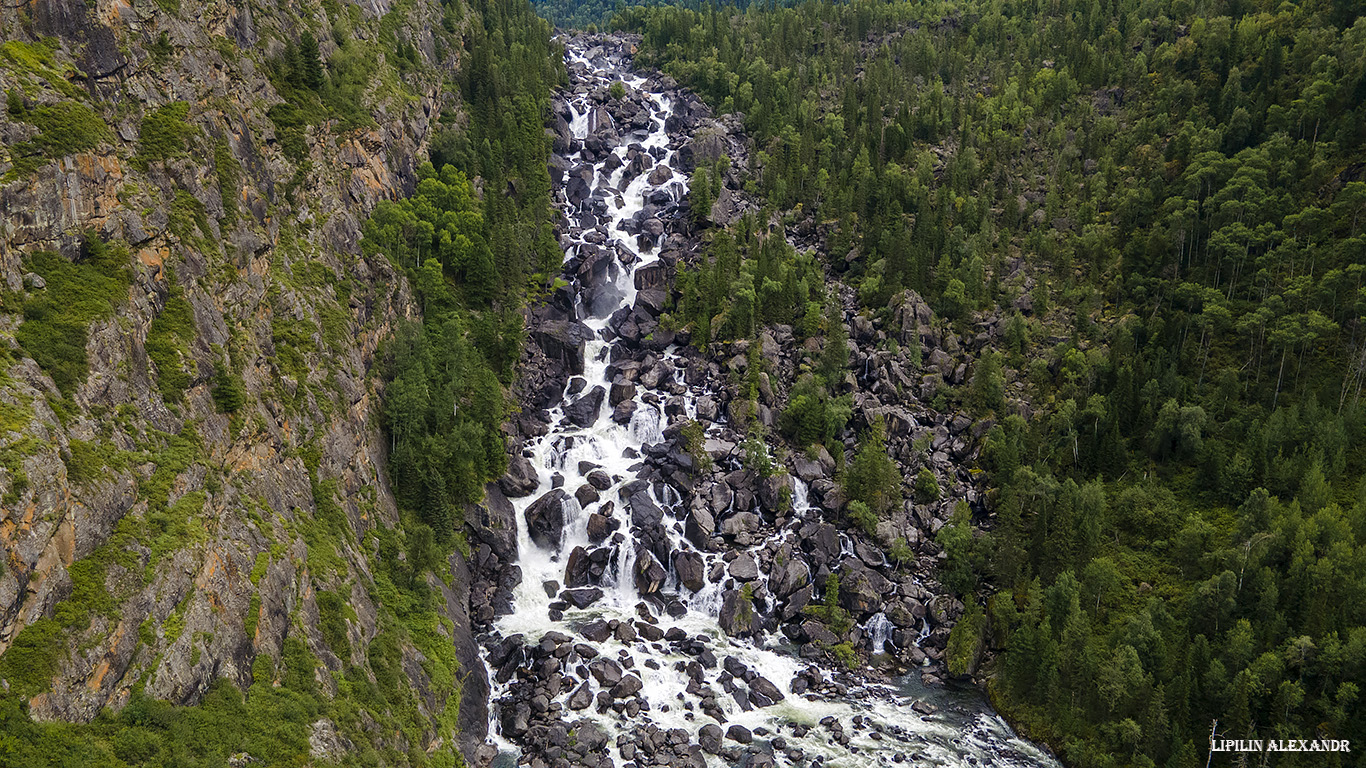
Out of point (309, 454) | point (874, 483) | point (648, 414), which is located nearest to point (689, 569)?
point (874, 483)

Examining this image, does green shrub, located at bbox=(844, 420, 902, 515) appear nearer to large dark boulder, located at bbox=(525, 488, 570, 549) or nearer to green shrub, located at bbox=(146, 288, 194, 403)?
large dark boulder, located at bbox=(525, 488, 570, 549)

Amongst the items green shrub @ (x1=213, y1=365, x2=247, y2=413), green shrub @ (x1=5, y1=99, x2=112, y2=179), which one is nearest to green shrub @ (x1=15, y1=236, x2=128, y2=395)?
green shrub @ (x1=5, y1=99, x2=112, y2=179)

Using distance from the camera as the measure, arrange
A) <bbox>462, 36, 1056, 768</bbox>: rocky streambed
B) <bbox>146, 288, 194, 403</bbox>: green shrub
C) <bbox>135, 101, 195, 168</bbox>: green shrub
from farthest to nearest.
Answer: <bbox>462, 36, 1056, 768</bbox>: rocky streambed, <bbox>135, 101, 195, 168</bbox>: green shrub, <bbox>146, 288, 194, 403</bbox>: green shrub

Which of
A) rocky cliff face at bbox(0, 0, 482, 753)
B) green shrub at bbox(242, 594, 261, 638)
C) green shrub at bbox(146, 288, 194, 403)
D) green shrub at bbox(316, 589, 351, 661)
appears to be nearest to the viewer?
rocky cliff face at bbox(0, 0, 482, 753)

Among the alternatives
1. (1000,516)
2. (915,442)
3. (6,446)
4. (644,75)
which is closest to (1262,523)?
(1000,516)

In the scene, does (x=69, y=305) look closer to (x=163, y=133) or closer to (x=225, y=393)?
(x=225, y=393)

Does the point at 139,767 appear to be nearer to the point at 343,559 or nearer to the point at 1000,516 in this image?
the point at 343,559
